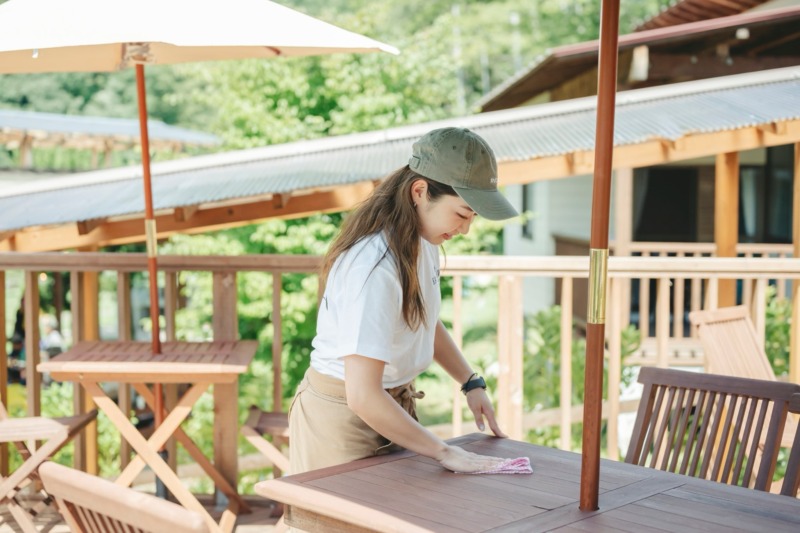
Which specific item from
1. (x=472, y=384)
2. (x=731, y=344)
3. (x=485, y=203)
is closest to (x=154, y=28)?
(x=485, y=203)

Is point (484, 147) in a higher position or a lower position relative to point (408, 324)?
higher

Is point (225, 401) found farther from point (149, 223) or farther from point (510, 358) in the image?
point (510, 358)

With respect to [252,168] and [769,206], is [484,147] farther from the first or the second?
[769,206]

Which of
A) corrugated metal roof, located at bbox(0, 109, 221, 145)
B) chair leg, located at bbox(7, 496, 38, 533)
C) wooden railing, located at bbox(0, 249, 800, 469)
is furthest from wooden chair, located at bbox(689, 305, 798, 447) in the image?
corrugated metal roof, located at bbox(0, 109, 221, 145)

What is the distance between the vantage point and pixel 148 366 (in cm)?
364

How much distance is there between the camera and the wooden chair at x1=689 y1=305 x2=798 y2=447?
452cm

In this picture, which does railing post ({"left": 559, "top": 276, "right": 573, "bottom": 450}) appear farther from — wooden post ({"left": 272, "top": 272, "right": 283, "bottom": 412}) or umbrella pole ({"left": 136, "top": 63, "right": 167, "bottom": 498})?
umbrella pole ({"left": 136, "top": 63, "right": 167, "bottom": 498})

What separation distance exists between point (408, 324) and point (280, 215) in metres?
3.37

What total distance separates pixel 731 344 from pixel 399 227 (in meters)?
2.92

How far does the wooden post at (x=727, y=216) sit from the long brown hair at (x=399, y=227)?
3.98 meters

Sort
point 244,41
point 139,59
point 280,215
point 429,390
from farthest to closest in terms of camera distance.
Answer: point 429,390 → point 280,215 → point 139,59 → point 244,41

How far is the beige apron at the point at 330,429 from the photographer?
Result: 240 cm

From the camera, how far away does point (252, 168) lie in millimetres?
5836

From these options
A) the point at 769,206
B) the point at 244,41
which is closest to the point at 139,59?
the point at 244,41
